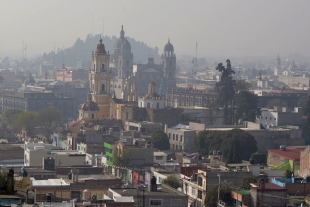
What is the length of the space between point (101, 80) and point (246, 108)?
10468 millimetres

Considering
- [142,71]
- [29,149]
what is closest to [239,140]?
[29,149]

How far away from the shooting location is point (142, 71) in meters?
146

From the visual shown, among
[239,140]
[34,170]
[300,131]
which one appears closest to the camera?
[34,170]

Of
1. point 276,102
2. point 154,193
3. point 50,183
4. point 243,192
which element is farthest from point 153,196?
point 276,102

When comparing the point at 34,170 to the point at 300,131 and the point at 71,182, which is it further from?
the point at 300,131

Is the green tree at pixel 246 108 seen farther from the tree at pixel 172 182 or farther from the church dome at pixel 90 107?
the tree at pixel 172 182

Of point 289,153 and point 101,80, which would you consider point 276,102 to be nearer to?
Answer: point 101,80

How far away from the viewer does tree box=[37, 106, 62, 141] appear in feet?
237

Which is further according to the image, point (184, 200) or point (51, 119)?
point (51, 119)

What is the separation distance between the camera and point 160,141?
60531 mm

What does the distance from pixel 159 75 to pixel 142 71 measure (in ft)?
8.40

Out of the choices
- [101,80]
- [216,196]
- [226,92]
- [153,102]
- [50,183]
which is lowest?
[216,196]

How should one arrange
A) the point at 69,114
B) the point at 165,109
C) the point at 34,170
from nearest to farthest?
the point at 34,170
the point at 165,109
the point at 69,114

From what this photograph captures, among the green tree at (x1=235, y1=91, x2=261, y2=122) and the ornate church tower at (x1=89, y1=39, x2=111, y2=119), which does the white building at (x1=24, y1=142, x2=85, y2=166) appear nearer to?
the ornate church tower at (x1=89, y1=39, x2=111, y2=119)
